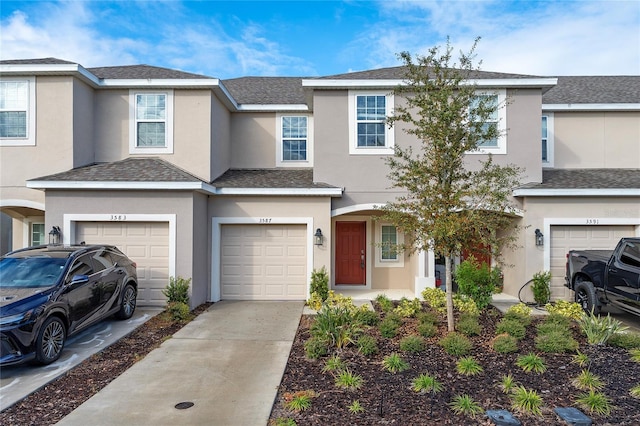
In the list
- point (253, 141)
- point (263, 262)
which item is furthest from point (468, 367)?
point (253, 141)

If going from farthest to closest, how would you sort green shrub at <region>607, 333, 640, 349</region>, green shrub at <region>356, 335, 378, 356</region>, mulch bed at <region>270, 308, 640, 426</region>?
green shrub at <region>607, 333, 640, 349</region> < green shrub at <region>356, 335, 378, 356</region> < mulch bed at <region>270, 308, 640, 426</region>

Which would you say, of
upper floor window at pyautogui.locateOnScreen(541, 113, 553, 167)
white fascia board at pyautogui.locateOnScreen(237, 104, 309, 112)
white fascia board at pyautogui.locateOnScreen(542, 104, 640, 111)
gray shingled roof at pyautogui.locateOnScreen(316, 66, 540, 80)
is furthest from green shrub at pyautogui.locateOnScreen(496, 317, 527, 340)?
white fascia board at pyautogui.locateOnScreen(237, 104, 309, 112)

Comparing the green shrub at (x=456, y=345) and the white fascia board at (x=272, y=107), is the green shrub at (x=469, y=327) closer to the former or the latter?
the green shrub at (x=456, y=345)

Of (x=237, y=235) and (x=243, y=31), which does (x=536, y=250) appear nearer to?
(x=237, y=235)

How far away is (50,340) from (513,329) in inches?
297

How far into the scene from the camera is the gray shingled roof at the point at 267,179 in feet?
34.7

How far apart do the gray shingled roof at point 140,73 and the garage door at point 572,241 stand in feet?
35.4

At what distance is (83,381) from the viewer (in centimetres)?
541

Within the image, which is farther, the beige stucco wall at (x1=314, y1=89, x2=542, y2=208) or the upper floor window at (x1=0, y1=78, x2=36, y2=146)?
the beige stucco wall at (x1=314, y1=89, x2=542, y2=208)

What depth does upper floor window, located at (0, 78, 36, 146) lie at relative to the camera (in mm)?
10336

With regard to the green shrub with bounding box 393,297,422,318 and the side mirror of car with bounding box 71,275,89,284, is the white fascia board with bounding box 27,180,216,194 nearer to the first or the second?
the side mirror of car with bounding box 71,275,89,284

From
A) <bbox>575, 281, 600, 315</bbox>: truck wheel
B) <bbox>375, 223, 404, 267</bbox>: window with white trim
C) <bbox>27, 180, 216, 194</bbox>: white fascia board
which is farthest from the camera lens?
<bbox>375, 223, 404, 267</bbox>: window with white trim

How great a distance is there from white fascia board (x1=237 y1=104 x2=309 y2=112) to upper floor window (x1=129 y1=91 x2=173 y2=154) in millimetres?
2477

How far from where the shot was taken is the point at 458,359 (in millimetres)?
5859
